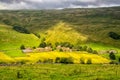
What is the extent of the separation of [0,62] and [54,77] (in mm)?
72246

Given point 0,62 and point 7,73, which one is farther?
point 0,62

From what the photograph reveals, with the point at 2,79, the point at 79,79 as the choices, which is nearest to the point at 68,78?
the point at 79,79

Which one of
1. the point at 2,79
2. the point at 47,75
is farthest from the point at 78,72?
the point at 2,79

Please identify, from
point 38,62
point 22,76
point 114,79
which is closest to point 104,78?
point 114,79

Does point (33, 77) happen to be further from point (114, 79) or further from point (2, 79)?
point (114, 79)

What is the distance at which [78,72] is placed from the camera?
140 m

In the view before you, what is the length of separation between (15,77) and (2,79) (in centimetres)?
690

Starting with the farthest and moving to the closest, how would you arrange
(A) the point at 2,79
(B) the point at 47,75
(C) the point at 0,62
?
(C) the point at 0,62 < (B) the point at 47,75 < (A) the point at 2,79

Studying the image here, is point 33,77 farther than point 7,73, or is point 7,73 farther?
point 7,73

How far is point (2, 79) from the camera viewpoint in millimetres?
118875

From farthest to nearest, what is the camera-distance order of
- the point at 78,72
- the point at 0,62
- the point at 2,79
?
1. the point at 0,62
2. the point at 78,72
3. the point at 2,79

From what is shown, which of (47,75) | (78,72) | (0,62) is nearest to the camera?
(47,75)

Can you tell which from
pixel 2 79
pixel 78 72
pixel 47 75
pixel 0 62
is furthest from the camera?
pixel 0 62

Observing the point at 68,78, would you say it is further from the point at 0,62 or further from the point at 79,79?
the point at 0,62
